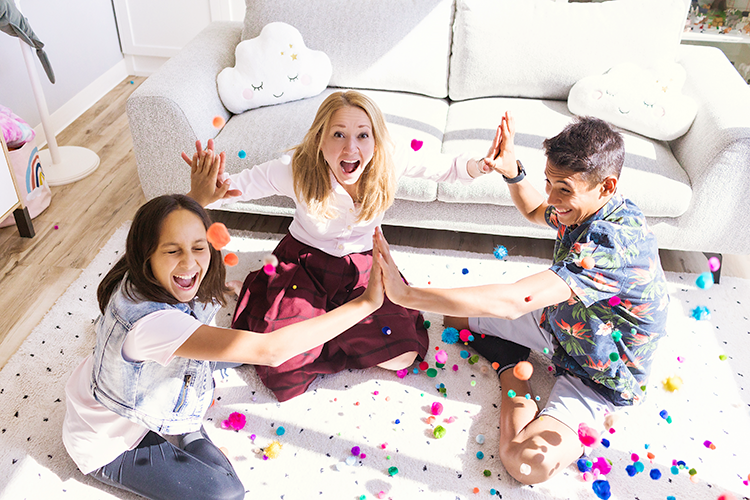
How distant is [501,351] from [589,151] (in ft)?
2.61

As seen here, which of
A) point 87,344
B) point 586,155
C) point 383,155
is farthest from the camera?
point 87,344

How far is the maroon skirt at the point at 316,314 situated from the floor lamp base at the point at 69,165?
1445 mm

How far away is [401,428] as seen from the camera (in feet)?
6.05

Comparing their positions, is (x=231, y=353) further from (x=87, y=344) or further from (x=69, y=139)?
(x=69, y=139)

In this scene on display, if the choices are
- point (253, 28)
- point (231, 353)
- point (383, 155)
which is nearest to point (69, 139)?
point (253, 28)

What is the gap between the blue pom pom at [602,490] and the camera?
1607 mm

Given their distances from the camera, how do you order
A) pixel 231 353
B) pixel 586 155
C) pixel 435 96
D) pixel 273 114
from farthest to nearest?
pixel 435 96 < pixel 273 114 < pixel 586 155 < pixel 231 353

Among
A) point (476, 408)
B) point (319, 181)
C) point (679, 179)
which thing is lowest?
point (476, 408)

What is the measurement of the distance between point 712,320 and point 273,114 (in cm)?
195

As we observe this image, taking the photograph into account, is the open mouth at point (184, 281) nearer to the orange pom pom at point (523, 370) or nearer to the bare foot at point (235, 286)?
the bare foot at point (235, 286)

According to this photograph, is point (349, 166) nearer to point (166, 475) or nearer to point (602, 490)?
point (166, 475)

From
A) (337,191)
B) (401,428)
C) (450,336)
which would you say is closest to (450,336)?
(450,336)

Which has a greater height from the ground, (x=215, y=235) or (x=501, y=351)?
(x=215, y=235)

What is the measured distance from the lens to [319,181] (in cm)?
191
